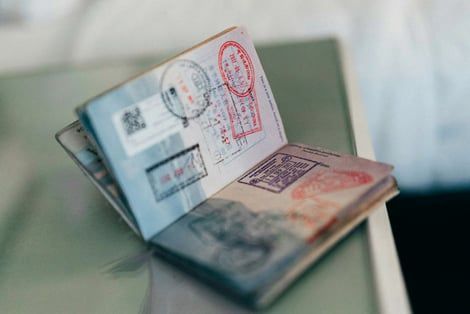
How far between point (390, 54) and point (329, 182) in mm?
435

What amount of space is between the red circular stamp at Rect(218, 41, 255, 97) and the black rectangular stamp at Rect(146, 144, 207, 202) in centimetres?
7

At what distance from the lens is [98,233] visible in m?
0.50

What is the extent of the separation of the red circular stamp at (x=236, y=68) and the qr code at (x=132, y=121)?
3.6 inches

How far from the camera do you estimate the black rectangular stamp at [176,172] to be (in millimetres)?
436

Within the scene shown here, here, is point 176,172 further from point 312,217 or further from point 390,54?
point 390,54

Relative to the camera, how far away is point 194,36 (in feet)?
2.87

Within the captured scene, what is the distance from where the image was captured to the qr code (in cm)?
42

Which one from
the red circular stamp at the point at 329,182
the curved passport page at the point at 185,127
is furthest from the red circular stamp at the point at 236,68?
the red circular stamp at the point at 329,182

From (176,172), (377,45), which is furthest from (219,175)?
(377,45)

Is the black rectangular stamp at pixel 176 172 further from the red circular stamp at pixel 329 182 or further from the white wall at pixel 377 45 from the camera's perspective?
the white wall at pixel 377 45

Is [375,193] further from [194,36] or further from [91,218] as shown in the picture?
[194,36]

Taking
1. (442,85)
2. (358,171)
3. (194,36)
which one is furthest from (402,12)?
(358,171)

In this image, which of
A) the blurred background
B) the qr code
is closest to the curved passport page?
the qr code

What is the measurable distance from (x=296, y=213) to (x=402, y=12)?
1.69 feet
